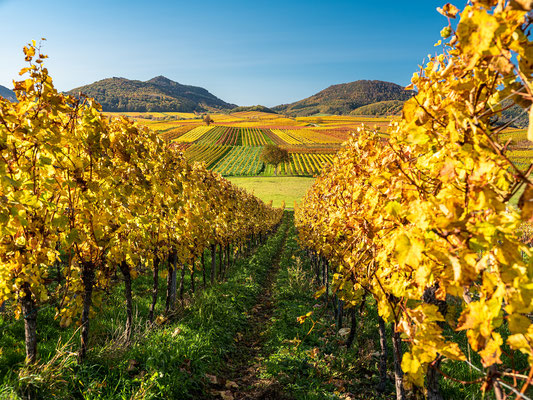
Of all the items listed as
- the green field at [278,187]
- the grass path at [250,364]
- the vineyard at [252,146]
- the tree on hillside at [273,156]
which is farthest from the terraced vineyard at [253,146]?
the grass path at [250,364]

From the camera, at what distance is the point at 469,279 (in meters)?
1.01

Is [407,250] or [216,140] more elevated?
[216,140]

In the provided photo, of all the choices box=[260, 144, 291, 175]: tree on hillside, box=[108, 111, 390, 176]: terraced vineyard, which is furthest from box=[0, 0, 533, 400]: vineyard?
box=[260, 144, 291, 175]: tree on hillside

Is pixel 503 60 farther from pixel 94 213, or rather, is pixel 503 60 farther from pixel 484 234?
pixel 94 213

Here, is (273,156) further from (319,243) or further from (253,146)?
(319,243)

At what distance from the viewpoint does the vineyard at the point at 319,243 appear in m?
1.02

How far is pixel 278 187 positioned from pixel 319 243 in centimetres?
3920

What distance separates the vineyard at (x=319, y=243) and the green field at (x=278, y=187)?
31124 mm

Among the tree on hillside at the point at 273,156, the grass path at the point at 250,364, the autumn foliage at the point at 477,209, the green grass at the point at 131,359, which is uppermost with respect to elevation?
the tree on hillside at the point at 273,156

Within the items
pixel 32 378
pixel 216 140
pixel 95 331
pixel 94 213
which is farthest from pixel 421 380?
pixel 216 140

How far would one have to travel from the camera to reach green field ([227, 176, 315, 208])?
132 feet

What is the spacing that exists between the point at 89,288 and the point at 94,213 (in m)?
1.27

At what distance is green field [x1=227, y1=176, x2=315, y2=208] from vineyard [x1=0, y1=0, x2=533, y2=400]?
31124 millimetres

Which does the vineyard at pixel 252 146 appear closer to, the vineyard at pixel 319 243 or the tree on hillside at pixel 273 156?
the tree on hillside at pixel 273 156
